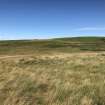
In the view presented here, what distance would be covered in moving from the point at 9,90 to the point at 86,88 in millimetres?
2971

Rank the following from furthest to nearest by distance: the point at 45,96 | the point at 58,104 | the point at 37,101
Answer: the point at 45,96 < the point at 37,101 < the point at 58,104

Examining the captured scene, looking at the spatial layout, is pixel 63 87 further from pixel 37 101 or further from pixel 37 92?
pixel 37 101

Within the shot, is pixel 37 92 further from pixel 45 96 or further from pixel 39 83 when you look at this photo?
pixel 39 83

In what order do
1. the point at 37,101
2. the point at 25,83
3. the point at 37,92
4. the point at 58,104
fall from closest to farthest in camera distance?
the point at 58,104
the point at 37,101
the point at 37,92
the point at 25,83

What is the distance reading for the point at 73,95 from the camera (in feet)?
20.2

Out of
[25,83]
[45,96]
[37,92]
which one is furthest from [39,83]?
[45,96]

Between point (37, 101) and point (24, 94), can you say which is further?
point (24, 94)


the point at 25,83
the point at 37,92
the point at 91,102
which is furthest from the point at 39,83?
the point at 91,102

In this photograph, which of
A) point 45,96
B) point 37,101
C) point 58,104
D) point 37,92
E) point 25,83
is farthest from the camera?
point 25,83

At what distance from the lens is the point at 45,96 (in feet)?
20.9

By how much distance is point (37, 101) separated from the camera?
588cm

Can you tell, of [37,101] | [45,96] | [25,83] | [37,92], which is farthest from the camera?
[25,83]

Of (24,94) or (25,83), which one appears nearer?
(24,94)

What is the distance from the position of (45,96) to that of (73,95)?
98 centimetres
